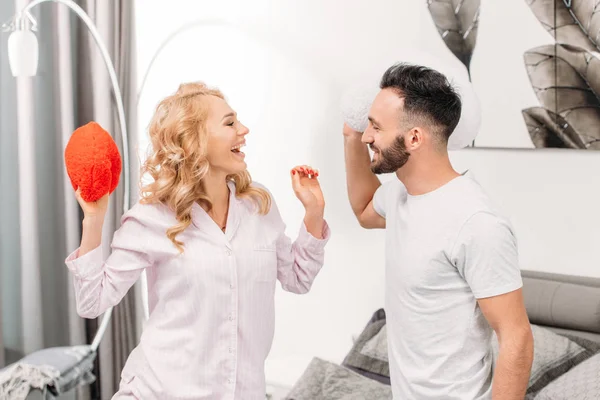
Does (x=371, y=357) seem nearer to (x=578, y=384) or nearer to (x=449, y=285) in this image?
(x=578, y=384)

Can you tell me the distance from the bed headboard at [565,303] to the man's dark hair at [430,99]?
115 cm

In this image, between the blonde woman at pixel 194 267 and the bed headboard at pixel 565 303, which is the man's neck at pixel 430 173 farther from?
the bed headboard at pixel 565 303

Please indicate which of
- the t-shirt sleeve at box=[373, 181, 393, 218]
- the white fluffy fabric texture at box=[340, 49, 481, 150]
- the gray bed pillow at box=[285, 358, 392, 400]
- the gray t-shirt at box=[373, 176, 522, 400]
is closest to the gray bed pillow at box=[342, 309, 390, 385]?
the gray bed pillow at box=[285, 358, 392, 400]

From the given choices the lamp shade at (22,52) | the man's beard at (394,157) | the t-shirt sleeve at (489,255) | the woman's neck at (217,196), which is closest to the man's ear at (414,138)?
the man's beard at (394,157)

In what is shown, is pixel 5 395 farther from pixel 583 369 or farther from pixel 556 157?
pixel 556 157

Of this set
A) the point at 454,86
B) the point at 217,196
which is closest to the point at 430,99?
the point at 454,86

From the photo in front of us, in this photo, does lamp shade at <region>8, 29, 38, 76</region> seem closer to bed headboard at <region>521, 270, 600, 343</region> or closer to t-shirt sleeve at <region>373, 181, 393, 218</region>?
t-shirt sleeve at <region>373, 181, 393, 218</region>

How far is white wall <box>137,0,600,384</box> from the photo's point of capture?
2725mm

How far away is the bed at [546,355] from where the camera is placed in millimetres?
2354

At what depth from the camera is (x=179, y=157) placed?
183 cm

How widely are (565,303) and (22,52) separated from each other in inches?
83.2

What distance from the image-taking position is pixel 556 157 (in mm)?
2719

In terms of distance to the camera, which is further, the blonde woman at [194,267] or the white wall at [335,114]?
the white wall at [335,114]

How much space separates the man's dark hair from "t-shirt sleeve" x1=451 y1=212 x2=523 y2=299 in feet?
0.86
